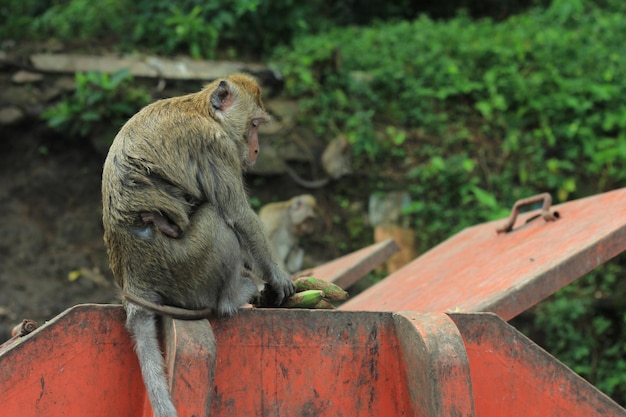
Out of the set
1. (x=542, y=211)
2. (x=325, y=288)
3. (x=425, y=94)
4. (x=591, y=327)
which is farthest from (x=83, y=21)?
(x=325, y=288)

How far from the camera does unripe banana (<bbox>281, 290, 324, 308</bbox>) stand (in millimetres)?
2938

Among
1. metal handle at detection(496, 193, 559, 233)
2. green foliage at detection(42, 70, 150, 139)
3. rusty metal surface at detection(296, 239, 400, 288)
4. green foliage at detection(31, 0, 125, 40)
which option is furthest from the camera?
green foliage at detection(31, 0, 125, 40)

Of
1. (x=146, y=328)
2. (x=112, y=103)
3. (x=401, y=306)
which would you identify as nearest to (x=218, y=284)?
(x=146, y=328)

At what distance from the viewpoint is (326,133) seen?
886 cm

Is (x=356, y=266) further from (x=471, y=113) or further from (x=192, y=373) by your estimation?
(x=471, y=113)

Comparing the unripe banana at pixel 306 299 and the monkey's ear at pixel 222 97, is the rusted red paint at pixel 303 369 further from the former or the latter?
the monkey's ear at pixel 222 97

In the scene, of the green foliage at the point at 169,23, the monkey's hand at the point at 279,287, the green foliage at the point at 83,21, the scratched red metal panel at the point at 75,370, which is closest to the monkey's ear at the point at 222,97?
the monkey's hand at the point at 279,287

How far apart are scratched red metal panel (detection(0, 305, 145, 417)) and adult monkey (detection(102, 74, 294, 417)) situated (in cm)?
10

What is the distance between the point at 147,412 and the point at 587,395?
1.32 metres

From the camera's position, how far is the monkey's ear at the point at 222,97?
323 cm

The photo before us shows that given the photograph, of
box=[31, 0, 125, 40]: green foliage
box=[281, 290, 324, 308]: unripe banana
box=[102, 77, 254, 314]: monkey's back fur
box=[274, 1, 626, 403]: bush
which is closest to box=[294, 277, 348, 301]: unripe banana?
box=[281, 290, 324, 308]: unripe banana

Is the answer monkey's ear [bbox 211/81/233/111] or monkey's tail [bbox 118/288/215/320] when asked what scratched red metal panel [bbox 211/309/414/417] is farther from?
monkey's ear [bbox 211/81/233/111]

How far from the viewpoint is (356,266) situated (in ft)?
14.6

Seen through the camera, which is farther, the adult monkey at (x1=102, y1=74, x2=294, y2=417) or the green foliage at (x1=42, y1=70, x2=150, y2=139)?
the green foliage at (x1=42, y1=70, x2=150, y2=139)
